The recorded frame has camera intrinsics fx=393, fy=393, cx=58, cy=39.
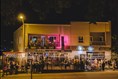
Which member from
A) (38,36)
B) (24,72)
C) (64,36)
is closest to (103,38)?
(64,36)

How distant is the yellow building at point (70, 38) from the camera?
195 ft

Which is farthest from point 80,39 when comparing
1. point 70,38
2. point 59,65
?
point 59,65

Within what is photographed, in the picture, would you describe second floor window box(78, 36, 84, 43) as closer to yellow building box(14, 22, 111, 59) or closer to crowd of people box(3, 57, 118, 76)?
yellow building box(14, 22, 111, 59)

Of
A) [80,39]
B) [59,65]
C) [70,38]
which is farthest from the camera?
[80,39]

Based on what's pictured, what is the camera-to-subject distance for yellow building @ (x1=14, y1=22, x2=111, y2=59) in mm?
59312

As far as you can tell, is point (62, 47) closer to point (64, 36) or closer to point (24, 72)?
point (64, 36)

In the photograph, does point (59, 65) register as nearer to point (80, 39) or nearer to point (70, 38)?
point (70, 38)

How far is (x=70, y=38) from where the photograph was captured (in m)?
60.4

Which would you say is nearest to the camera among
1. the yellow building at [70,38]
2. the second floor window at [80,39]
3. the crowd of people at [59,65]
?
the crowd of people at [59,65]

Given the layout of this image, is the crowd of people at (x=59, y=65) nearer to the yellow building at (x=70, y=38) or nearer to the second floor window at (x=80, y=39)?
the yellow building at (x=70, y=38)

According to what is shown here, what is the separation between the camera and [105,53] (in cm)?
6075

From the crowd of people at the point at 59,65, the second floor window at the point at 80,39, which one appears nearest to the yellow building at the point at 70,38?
the second floor window at the point at 80,39

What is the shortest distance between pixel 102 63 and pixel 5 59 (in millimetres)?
12260

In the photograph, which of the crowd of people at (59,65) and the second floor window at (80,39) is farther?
the second floor window at (80,39)
